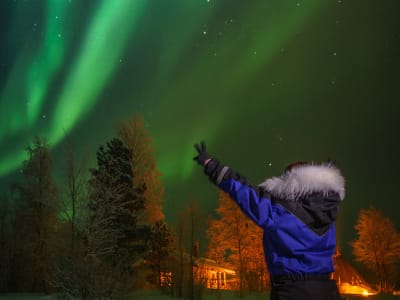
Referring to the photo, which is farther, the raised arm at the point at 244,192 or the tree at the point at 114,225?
the tree at the point at 114,225

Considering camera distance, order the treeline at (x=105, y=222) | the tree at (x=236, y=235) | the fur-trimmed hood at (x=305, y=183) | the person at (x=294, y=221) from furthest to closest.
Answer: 1. the tree at (x=236, y=235)
2. the treeline at (x=105, y=222)
3. the fur-trimmed hood at (x=305, y=183)
4. the person at (x=294, y=221)

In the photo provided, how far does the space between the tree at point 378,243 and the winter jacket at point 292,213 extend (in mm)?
45605

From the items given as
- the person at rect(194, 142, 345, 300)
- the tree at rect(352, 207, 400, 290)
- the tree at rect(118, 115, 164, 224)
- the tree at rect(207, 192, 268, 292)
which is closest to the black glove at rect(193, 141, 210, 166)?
the person at rect(194, 142, 345, 300)

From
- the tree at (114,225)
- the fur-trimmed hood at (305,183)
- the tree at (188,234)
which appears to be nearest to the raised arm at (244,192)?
the fur-trimmed hood at (305,183)

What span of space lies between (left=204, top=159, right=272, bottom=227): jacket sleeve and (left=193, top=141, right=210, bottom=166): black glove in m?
0.18

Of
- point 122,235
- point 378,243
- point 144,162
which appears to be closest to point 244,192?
point 122,235

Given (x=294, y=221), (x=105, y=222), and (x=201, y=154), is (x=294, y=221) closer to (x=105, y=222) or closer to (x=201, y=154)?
(x=201, y=154)

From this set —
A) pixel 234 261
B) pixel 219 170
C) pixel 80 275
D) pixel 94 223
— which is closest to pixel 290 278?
pixel 219 170

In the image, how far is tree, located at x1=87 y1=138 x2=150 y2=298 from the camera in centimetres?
1616

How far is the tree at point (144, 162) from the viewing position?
26672 mm

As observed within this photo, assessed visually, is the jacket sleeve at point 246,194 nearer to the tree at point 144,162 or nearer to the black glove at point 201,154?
the black glove at point 201,154

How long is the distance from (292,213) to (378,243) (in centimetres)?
4665

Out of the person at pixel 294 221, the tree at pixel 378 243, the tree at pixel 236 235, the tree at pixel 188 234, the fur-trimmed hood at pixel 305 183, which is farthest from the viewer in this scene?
the tree at pixel 378 243

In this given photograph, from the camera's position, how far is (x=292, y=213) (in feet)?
11.5
